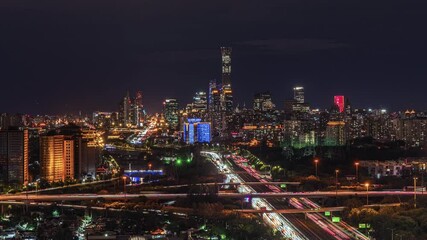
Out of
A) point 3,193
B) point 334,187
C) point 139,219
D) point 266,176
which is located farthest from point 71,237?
point 266,176

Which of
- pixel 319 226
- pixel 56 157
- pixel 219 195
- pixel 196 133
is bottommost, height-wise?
pixel 319 226

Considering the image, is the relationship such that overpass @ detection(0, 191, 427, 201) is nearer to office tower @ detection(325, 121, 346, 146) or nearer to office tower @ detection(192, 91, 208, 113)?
office tower @ detection(325, 121, 346, 146)

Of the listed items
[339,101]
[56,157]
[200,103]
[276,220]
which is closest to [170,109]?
[200,103]

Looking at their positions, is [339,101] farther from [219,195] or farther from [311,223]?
[311,223]

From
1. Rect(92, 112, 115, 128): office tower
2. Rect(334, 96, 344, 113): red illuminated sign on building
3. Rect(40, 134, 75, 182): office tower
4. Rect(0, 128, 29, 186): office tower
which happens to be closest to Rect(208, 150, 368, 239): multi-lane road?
Rect(40, 134, 75, 182): office tower

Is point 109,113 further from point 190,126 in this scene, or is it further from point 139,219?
point 139,219

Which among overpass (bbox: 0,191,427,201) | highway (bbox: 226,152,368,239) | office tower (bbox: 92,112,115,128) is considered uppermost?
office tower (bbox: 92,112,115,128)
